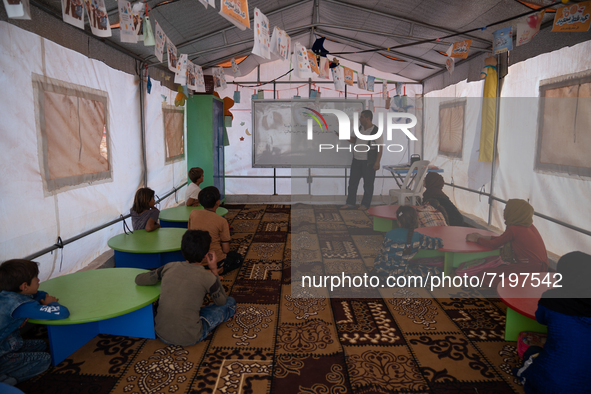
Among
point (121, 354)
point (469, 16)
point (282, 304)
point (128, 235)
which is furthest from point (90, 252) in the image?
point (469, 16)

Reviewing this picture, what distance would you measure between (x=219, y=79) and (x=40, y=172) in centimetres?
415

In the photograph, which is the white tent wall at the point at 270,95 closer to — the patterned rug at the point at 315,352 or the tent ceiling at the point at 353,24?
the tent ceiling at the point at 353,24

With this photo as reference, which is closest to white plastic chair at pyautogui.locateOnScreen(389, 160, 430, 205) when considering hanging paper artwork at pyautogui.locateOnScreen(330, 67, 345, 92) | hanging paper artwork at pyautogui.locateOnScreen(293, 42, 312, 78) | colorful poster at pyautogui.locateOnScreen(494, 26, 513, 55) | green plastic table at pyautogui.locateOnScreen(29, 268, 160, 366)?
colorful poster at pyautogui.locateOnScreen(494, 26, 513, 55)

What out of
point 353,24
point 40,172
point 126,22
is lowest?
point 40,172

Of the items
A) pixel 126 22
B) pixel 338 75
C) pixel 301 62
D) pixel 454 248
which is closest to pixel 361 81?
pixel 338 75

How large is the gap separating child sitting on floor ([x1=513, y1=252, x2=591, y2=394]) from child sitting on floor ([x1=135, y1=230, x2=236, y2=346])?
5.82 feet

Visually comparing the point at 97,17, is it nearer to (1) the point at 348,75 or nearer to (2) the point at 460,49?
(2) the point at 460,49

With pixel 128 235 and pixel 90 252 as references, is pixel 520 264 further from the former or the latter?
pixel 90 252

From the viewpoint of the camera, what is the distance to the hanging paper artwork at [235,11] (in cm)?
256

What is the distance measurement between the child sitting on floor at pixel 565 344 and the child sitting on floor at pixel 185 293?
5.82 ft

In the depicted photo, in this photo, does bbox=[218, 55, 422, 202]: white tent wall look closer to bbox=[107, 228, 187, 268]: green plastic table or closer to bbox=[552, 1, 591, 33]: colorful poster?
bbox=[107, 228, 187, 268]: green plastic table

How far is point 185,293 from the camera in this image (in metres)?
2.30

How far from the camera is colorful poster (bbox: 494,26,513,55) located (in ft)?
12.0

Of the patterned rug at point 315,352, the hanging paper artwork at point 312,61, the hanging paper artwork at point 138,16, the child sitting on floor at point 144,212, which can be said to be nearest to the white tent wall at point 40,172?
the child sitting on floor at point 144,212
